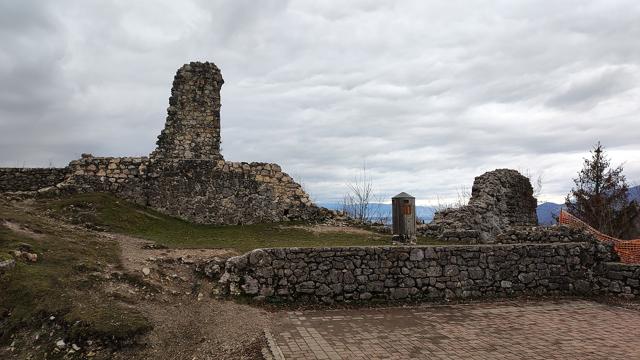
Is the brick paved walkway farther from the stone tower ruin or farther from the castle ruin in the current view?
the stone tower ruin

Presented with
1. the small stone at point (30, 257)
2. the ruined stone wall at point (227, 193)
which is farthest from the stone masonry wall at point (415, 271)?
the ruined stone wall at point (227, 193)

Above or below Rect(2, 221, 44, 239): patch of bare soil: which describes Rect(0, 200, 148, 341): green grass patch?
below

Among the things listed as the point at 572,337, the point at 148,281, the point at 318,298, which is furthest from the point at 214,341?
the point at 572,337

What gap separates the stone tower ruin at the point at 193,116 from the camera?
1930cm

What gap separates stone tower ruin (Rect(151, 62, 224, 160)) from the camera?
1930 cm

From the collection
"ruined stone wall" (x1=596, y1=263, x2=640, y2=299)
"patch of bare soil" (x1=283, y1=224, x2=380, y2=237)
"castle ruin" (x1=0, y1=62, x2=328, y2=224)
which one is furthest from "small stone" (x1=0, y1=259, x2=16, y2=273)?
"ruined stone wall" (x1=596, y1=263, x2=640, y2=299)

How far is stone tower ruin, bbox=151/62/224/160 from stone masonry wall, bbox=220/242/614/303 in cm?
946

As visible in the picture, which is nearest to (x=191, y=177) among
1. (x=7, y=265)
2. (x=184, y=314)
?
(x=7, y=265)

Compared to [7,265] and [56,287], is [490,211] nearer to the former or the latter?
[56,287]

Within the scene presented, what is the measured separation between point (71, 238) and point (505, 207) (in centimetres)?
1649

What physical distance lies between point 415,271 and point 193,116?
12060 millimetres

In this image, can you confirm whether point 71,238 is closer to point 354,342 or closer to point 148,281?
point 148,281

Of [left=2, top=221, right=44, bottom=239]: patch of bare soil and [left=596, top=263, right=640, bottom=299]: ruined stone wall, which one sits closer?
[left=2, top=221, right=44, bottom=239]: patch of bare soil

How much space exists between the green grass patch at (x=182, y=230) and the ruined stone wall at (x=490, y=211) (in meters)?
1.59
